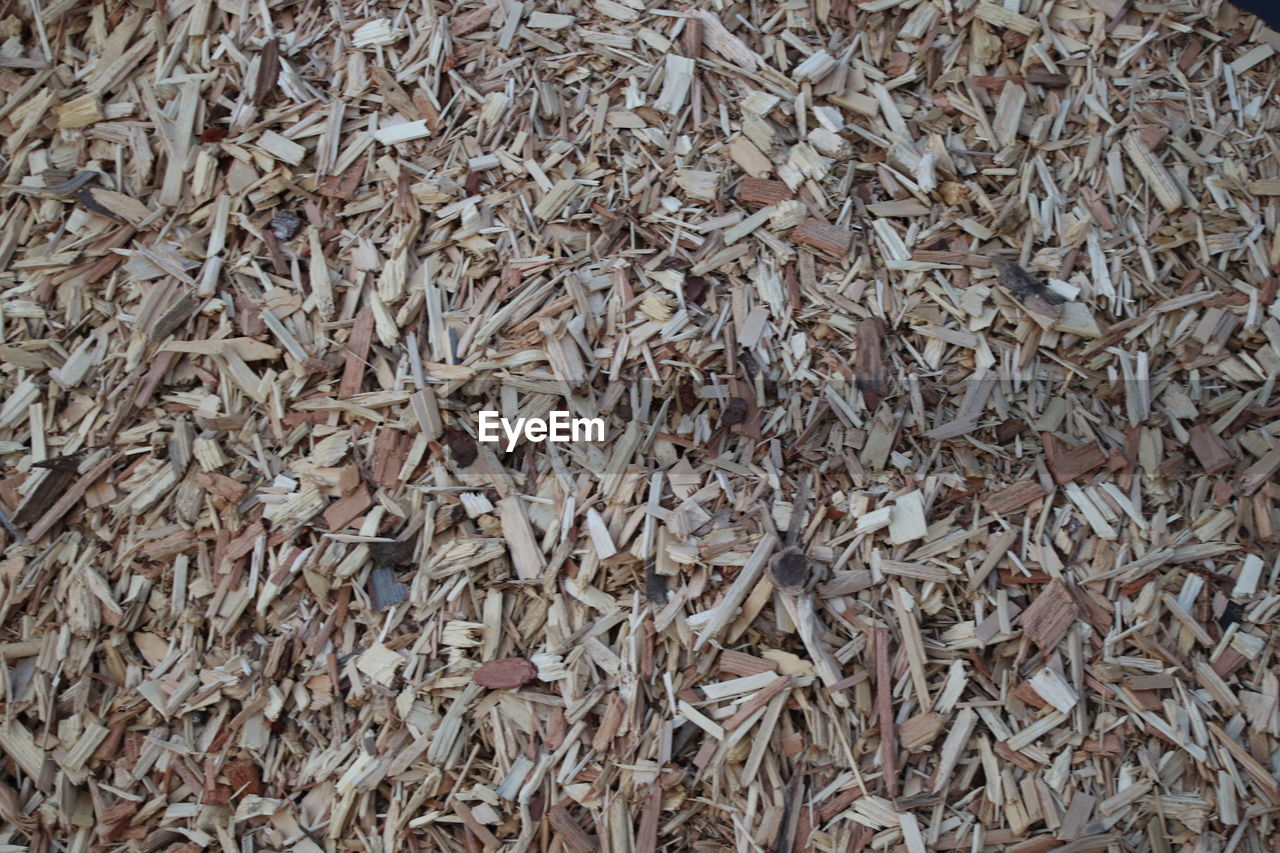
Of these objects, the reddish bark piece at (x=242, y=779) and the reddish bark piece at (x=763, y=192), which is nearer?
the reddish bark piece at (x=242, y=779)

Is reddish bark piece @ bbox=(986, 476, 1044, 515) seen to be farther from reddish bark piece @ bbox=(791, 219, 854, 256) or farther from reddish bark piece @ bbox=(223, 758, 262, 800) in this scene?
reddish bark piece @ bbox=(223, 758, 262, 800)

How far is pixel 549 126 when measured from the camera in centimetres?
252

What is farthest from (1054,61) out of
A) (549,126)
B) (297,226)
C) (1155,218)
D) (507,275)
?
(297,226)

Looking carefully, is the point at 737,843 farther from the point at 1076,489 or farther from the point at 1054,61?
the point at 1054,61

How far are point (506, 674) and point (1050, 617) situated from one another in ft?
3.69

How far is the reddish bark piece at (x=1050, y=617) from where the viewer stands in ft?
6.87

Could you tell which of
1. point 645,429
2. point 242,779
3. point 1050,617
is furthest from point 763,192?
A: point 242,779

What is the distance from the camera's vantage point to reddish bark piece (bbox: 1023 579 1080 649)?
2.09 m

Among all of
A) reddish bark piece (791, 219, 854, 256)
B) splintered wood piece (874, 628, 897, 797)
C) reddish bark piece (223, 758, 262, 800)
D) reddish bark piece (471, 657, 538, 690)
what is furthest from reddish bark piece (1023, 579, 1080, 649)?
reddish bark piece (223, 758, 262, 800)

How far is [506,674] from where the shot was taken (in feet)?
7.06

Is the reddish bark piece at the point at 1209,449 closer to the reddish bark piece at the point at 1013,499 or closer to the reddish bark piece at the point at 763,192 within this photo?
the reddish bark piece at the point at 1013,499

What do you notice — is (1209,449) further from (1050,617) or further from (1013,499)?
(1050,617)

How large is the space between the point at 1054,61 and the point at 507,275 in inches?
57.3

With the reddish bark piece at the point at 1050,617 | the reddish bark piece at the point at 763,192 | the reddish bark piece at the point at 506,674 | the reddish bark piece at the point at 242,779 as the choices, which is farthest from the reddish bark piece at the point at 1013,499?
the reddish bark piece at the point at 242,779
